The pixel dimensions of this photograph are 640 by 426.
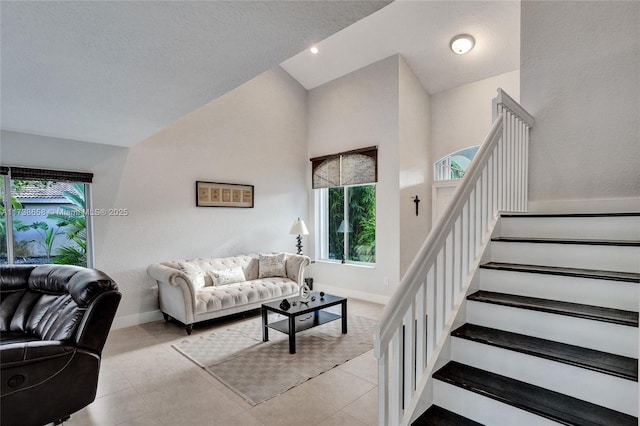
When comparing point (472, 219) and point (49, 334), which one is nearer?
point (472, 219)

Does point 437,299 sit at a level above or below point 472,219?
below

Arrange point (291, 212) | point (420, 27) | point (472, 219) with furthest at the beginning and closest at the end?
point (291, 212) → point (420, 27) → point (472, 219)

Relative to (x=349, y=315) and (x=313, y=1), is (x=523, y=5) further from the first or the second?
(x=349, y=315)

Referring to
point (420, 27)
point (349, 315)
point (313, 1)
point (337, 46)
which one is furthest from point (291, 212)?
point (313, 1)

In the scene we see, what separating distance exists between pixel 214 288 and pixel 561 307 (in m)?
3.75

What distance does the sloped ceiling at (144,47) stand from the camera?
1.45 meters

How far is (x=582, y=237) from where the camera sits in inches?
92.6

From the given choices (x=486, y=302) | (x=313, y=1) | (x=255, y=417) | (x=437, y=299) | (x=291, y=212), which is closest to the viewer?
(x=313, y=1)

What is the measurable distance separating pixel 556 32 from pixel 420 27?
75.6 inches

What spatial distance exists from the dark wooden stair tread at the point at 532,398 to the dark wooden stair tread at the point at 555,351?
6.3 inches

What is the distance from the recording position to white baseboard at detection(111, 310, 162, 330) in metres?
Answer: 4.19

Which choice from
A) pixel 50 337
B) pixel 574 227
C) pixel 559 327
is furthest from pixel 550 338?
pixel 50 337

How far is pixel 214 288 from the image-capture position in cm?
437

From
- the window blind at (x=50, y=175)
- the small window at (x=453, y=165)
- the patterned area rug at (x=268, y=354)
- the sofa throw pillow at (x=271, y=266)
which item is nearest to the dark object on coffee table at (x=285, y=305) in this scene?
the patterned area rug at (x=268, y=354)
